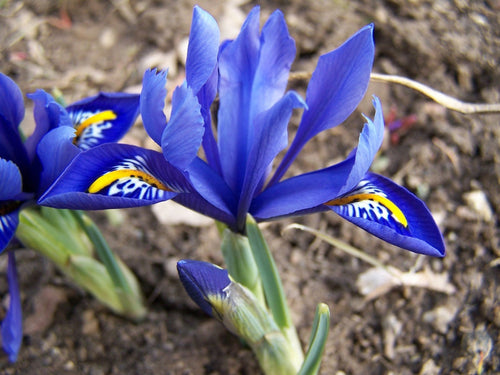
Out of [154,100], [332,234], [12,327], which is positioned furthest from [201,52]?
[332,234]

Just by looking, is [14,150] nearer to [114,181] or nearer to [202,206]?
[114,181]

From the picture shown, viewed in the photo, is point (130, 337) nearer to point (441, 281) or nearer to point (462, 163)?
point (441, 281)

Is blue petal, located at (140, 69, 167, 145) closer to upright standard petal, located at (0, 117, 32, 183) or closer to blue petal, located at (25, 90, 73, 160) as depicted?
blue petal, located at (25, 90, 73, 160)

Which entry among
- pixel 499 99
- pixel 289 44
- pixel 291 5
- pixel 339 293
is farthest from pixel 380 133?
pixel 291 5

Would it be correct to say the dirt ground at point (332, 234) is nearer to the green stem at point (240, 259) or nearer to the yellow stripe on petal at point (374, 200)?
the green stem at point (240, 259)

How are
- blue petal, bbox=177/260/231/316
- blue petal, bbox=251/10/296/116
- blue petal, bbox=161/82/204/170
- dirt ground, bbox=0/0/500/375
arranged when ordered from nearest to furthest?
blue petal, bbox=161/82/204/170 → blue petal, bbox=177/260/231/316 → blue petal, bbox=251/10/296/116 → dirt ground, bbox=0/0/500/375

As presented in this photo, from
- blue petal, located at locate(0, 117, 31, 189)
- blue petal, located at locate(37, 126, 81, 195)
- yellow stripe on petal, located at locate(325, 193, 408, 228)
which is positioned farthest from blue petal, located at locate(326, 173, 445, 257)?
blue petal, located at locate(0, 117, 31, 189)
